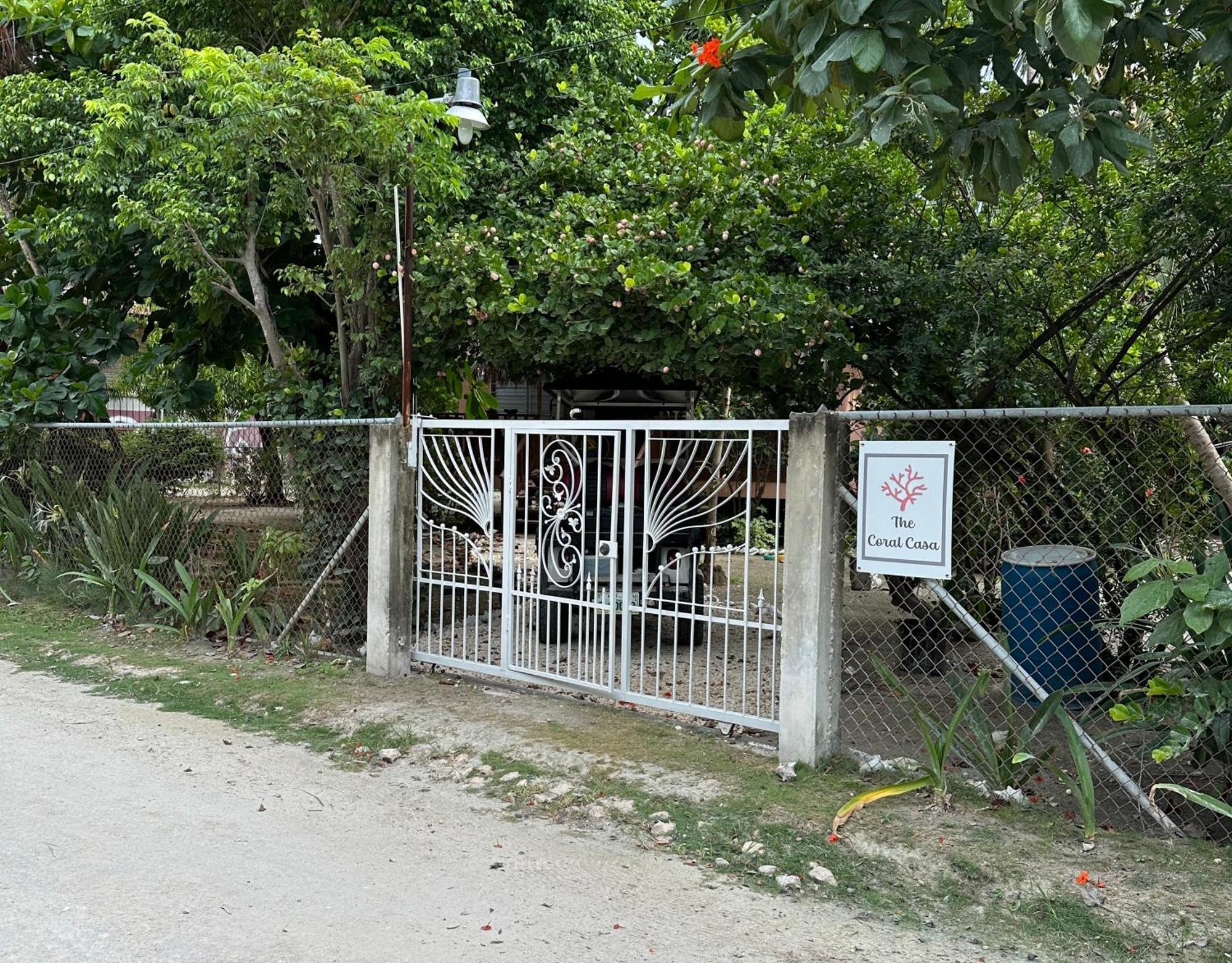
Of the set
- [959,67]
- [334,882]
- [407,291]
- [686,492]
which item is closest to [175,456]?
[407,291]

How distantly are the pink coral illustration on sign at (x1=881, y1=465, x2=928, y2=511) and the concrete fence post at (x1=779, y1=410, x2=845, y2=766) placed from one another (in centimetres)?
34

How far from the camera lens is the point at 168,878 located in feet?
14.1

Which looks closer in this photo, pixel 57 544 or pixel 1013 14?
pixel 1013 14

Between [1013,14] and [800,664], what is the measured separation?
3.07 meters

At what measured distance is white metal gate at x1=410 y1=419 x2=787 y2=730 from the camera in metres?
6.03

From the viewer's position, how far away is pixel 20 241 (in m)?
11.9

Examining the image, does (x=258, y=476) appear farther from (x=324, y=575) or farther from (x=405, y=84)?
(x=405, y=84)

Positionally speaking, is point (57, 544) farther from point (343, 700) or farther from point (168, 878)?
point (168, 878)

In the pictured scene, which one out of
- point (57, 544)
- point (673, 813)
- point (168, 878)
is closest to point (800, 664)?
point (673, 813)

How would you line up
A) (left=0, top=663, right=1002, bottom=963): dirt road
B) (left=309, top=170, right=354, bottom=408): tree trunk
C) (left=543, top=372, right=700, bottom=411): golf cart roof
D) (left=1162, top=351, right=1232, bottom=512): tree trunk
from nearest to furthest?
(left=0, top=663, right=1002, bottom=963): dirt road, (left=1162, top=351, right=1232, bottom=512): tree trunk, (left=309, top=170, right=354, bottom=408): tree trunk, (left=543, top=372, right=700, bottom=411): golf cart roof

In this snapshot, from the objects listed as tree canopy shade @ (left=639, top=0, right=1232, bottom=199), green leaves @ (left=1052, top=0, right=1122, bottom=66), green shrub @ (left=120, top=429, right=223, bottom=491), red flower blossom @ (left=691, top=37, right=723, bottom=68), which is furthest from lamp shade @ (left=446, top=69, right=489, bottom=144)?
green leaves @ (left=1052, top=0, right=1122, bottom=66)

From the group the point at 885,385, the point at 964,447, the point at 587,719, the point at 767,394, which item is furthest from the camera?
the point at 767,394

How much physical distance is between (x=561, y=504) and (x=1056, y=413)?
10.6ft

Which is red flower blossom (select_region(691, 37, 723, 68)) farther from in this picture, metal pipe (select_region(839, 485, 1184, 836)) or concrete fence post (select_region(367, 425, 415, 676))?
concrete fence post (select_region(367, 425, 415, 676))
